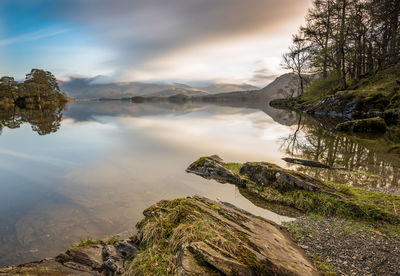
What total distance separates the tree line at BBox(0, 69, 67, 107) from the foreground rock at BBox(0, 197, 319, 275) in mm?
114432

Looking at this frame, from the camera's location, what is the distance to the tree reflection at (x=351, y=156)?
11.4 metres

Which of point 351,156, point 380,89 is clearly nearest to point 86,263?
point 351,156

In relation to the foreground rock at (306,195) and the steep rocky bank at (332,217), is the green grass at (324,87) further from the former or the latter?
the steep rocky bank at (332,217)

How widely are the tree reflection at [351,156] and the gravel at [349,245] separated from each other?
5.26 meters

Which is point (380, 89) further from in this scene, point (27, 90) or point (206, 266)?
point (27, 90)

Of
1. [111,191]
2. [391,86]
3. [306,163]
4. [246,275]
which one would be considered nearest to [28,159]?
[111,191]

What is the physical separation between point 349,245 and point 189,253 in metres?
4.70

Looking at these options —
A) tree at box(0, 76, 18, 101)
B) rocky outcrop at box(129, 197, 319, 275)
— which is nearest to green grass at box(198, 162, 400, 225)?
rocky outcrop at box(129, 197, 319, 275)

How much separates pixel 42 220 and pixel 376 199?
40.3 ft

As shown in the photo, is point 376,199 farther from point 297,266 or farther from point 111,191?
point 111,191

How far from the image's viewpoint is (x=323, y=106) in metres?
47.8

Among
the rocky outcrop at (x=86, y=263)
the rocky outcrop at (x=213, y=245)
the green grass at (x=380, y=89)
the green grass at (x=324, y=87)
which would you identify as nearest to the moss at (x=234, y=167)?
the rocky outcrop at (x=213, y=245)

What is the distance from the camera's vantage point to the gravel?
490cm

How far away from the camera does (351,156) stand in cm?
1577
